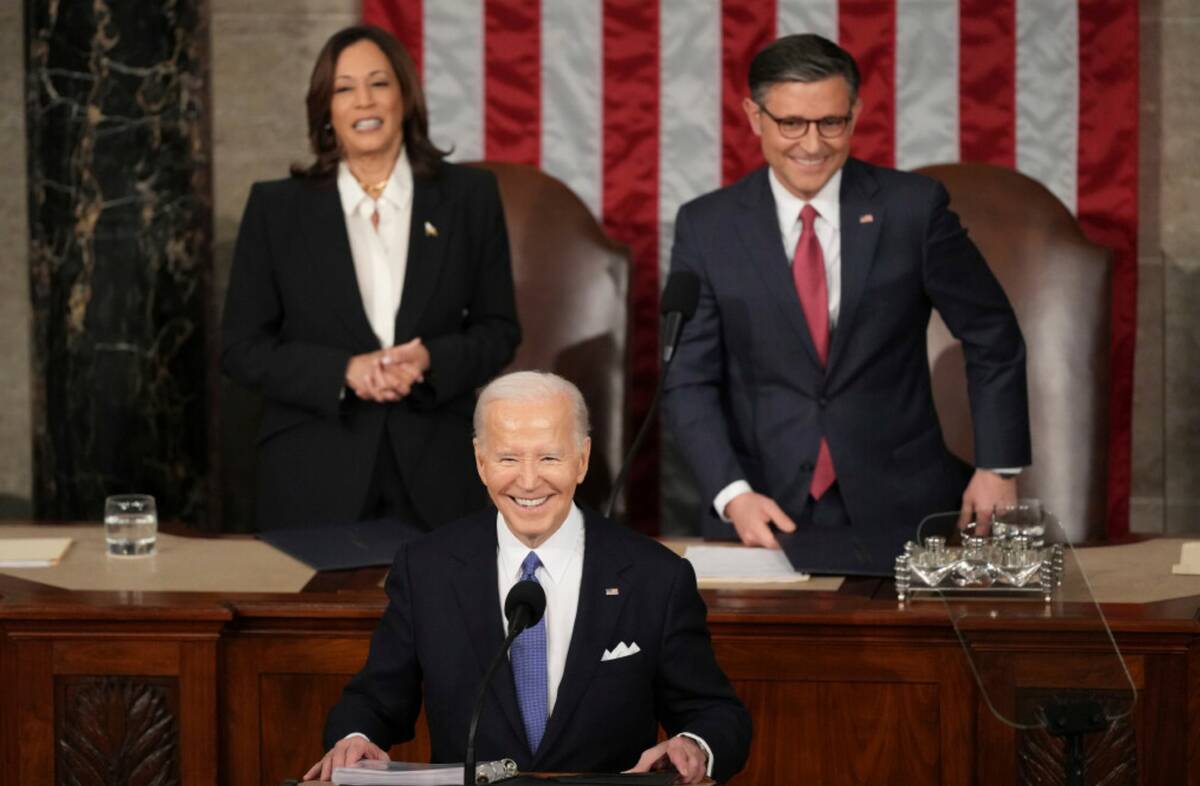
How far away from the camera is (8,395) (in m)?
6.07

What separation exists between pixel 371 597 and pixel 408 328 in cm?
115

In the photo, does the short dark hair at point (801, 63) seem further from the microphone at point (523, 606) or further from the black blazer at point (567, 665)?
the microphone at point (523, 606)

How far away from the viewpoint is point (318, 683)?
3.57 m

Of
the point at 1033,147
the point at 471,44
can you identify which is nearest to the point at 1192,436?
the point at 1033,147

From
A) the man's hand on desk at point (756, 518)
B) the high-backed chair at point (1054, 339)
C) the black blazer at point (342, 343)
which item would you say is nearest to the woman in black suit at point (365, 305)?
the black blazer at point (342, 343)

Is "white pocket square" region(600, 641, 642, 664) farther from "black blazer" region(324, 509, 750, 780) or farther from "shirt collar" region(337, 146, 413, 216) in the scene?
"shirt collar" region(337, 146, 413, 216)

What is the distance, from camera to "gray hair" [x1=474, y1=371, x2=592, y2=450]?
286 cm

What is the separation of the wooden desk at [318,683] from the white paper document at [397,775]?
0.96 meters

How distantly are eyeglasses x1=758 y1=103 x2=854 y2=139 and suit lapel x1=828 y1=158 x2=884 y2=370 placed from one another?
0.20 m

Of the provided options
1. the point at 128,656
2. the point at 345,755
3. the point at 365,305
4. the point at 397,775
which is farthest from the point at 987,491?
the point at 397,775

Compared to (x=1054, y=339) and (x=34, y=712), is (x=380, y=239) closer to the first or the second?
(x=34, y=712)

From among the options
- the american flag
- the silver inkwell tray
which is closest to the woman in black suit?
the american flag

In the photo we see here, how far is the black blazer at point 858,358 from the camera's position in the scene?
170 inches

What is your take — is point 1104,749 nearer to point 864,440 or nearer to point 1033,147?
point 864,440
